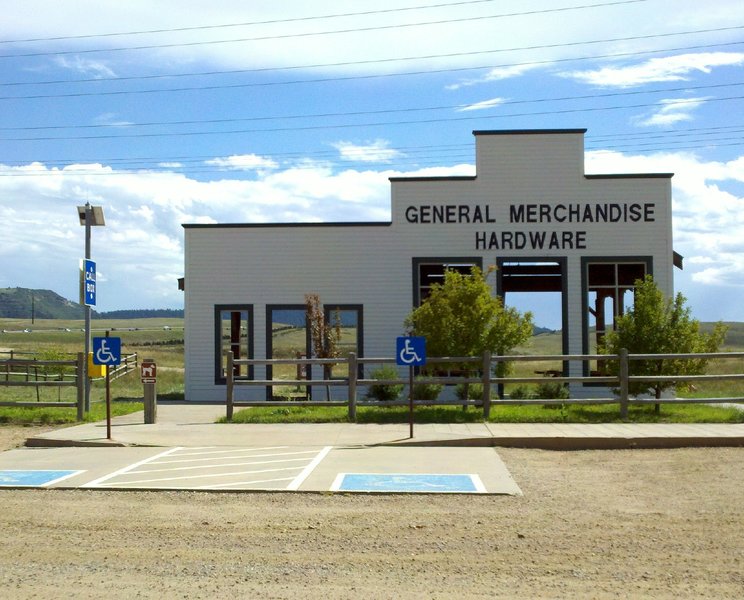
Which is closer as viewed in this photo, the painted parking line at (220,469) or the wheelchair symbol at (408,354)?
the painted parking line at (220,469)

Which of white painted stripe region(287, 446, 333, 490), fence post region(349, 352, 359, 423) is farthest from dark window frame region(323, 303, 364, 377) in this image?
white painted stripe region(287, 446, 333, 490)

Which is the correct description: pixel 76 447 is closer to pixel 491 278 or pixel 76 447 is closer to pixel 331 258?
pixel 331 258

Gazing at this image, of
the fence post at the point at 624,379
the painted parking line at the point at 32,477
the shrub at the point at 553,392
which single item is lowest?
the painted parking line at the point at 32,477

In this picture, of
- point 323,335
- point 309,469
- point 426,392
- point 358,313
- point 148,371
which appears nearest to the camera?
point 309,469

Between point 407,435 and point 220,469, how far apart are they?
A: 4.36m

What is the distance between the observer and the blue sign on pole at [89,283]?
19297mm

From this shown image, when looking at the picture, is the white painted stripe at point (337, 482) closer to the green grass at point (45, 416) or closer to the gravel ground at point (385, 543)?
the gravel ground at point (385, 543)

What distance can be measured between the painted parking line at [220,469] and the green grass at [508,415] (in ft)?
12.8

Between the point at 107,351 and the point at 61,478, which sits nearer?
the point at 61,478

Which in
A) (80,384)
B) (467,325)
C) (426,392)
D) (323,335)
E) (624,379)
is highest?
(467,325)

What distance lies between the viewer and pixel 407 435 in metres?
16.3

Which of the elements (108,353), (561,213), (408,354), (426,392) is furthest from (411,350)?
(561,213)

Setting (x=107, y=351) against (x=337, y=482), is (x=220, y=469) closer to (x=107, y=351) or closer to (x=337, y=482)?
(x=337, y=482)

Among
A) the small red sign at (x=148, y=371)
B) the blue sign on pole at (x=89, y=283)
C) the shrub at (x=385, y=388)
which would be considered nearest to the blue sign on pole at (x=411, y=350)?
the small red sign at (x=148, y=371)
